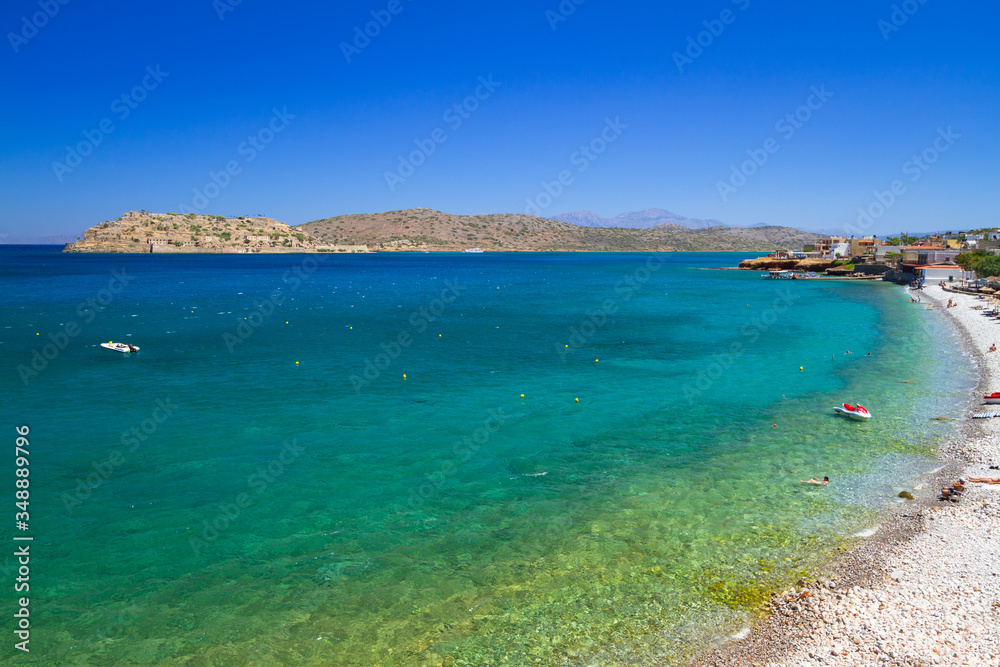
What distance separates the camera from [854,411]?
23844 mm

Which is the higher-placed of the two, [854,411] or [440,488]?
[854,411]

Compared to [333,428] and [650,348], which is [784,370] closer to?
[650,348]

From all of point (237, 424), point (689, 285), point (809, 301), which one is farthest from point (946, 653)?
point (689, 285)

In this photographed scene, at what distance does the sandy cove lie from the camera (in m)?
9.98

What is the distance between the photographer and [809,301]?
74688 mm
